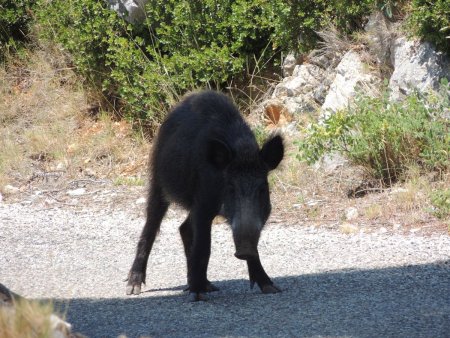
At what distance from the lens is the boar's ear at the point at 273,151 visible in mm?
7512

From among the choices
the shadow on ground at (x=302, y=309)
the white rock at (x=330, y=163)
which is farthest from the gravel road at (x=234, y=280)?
the white rock at (x=330, y=163)

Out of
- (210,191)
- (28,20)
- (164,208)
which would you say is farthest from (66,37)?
(210,191)

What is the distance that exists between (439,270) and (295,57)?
6711 millimetres

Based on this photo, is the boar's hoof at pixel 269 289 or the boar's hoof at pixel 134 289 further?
the boar's hoof at pixel 134 289

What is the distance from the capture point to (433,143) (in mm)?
10555

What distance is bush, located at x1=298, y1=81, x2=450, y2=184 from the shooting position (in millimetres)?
10641

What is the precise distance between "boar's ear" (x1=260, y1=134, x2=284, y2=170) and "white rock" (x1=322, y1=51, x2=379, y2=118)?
4.61 m

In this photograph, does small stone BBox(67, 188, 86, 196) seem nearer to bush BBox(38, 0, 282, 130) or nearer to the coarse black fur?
bush BBox(38, 0, 282, 130)

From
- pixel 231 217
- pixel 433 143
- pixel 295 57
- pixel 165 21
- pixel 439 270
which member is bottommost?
pixel 439 270

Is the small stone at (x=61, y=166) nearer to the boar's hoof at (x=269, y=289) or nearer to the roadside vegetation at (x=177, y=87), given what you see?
the roadside vegetation at (x=177, y=87)

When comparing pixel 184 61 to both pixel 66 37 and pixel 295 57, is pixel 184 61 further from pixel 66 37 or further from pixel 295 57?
pixel 66 37

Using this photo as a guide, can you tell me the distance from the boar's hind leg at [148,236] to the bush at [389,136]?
115 inches

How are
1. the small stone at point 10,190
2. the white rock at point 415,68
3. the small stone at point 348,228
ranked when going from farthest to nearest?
the small stone at point 10,190 < the white rock at point 415,68 < the small stone at point 348,228

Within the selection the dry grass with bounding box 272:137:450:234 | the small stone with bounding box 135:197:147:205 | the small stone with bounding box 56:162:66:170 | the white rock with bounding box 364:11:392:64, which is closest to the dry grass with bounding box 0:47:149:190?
the small stone with bounding box 56:162:66:170
